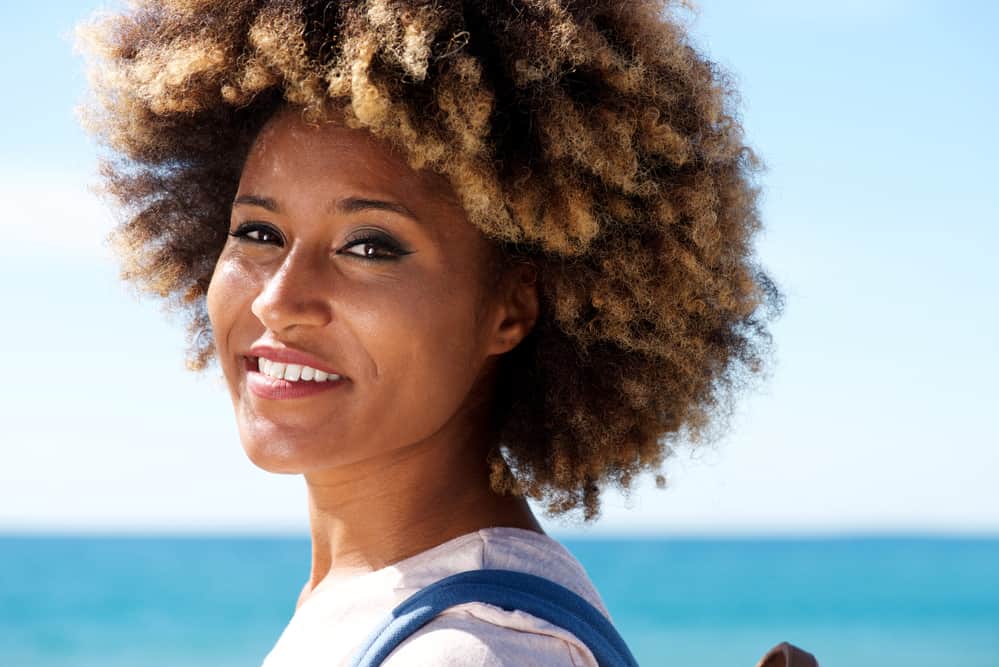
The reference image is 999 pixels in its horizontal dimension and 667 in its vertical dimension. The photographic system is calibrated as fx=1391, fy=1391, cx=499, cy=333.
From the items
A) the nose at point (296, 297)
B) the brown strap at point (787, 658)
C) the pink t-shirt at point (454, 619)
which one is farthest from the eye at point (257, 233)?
the brown strap at point (787, 658)

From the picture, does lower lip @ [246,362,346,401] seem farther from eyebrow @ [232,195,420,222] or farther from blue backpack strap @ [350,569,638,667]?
blue backpack strap @ [350,569,638,667]

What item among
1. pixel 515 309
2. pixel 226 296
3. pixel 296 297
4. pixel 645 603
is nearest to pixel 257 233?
pixel 226 296

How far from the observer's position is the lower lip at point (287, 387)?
9.22 feet

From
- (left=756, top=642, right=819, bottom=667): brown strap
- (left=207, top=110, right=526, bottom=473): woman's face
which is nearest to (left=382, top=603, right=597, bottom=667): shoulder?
(left=756, top=642, right=819, bottom=667): brown strap

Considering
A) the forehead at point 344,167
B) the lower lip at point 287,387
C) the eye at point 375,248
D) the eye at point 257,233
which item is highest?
the forehead at point 344,167

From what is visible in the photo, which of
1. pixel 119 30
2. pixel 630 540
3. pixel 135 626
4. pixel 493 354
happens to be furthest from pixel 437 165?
pixel 630 540

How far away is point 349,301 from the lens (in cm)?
278

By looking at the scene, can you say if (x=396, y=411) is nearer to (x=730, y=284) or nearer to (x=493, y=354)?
(x=493, y=354)

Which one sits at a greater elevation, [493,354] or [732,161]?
[732,161]

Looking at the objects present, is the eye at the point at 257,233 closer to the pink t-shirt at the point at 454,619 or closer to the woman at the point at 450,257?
the woman at the point at 450,257

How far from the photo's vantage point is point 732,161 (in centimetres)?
304

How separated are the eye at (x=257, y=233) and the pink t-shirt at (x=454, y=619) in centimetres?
73

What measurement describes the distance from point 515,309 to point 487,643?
859mm

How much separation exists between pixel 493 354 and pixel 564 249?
322 mm
